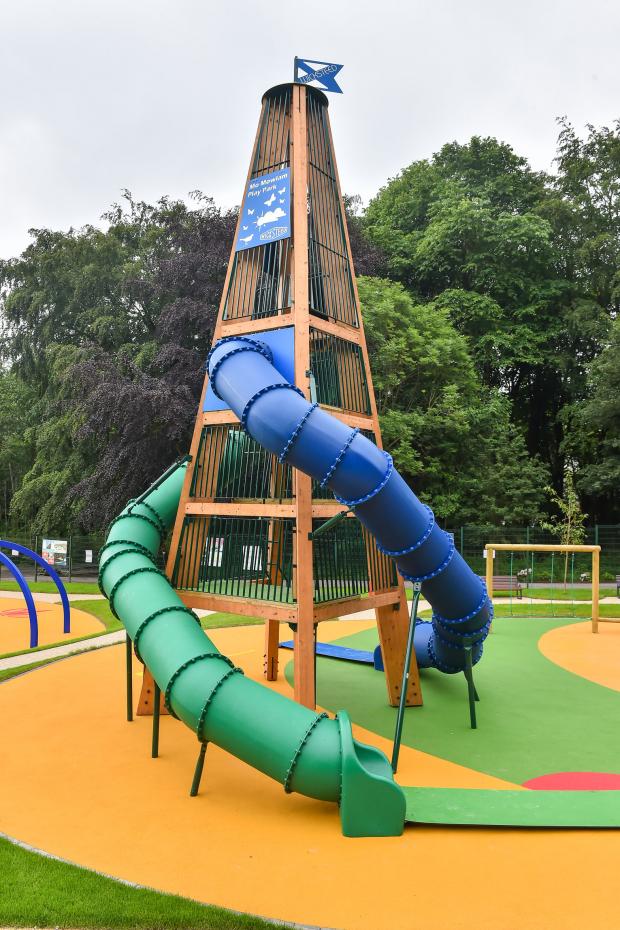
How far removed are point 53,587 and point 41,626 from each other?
9238 millimetres

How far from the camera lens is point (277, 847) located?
21.4 feet

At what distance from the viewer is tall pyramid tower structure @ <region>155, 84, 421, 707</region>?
966cm

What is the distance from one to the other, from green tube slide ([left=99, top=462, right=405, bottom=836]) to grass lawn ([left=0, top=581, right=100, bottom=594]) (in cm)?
1852

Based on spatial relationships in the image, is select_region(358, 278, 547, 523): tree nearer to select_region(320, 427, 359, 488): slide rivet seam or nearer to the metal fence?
the metal fence

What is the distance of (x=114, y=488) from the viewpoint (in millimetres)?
28859

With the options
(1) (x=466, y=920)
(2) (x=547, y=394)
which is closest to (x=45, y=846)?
(1) (x=466, y=920)

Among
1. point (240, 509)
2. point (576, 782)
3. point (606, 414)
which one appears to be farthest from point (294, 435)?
point (606, 414)

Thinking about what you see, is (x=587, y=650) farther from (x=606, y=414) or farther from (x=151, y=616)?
(x=606, y=414)

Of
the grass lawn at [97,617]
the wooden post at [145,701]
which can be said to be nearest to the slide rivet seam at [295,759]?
the wooden post at [145,701]

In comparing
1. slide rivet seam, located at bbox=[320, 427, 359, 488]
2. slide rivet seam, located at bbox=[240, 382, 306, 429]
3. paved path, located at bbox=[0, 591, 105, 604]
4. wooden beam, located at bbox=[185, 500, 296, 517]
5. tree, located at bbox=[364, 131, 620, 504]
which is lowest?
paved path, located at bbox=[0, 591, 105, 604]

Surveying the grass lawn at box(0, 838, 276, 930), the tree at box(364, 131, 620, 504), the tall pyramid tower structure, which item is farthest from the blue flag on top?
the tree at box(364, 131, 620, 504)

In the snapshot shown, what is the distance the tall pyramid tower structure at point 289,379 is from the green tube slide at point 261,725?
1305 mm

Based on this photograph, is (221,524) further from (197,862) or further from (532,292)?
(532,292)

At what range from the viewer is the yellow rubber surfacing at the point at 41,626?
1652cm
